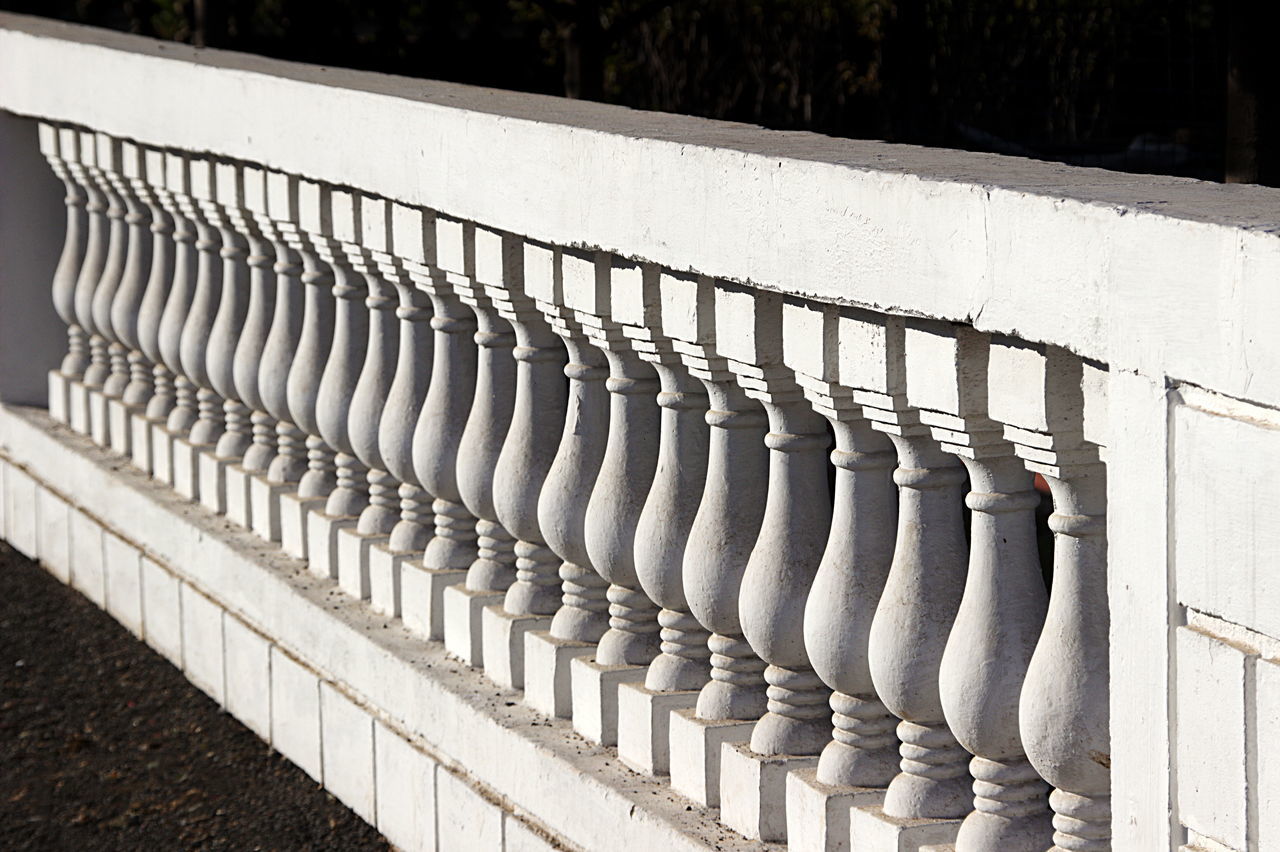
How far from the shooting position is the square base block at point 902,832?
9.14 feet

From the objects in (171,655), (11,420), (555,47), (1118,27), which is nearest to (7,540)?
(11,420)

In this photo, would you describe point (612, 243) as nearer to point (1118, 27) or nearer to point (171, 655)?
point (171, 655)

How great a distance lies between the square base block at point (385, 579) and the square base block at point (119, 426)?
1.83 m

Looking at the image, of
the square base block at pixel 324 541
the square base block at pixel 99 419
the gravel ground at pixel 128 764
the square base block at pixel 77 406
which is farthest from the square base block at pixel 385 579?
the square base block at pixel 77 406

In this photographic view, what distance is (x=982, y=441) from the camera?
254 cm

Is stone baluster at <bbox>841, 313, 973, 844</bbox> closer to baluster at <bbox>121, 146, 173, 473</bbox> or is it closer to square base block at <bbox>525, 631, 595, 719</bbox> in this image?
square base block at <bbox>525, 631, 595, 719</bbox>

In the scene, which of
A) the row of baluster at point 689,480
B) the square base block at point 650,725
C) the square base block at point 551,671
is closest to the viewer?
the row of baluster at point 689,480

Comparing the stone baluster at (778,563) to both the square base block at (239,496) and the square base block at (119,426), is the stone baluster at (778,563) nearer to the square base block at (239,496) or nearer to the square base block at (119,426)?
the square base block at (239,496)

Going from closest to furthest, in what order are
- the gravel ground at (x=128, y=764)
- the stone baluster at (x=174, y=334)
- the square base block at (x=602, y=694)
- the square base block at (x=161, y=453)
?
the square base block at (x=602, y=694), the gravel ground at (x=128, y=764), the stone baluster at (x=174, y=334), the square base block at (x=161, y=453)

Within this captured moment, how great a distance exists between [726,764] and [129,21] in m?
17.8

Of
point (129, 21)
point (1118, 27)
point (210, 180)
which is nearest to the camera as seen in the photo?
point (210, 180)

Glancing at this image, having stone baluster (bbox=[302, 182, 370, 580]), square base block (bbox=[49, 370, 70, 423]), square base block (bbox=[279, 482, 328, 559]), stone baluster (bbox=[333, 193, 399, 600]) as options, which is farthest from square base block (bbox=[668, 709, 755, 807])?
square base block (bbox=[49, 370, 70, 423])

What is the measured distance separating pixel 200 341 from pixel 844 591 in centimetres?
300

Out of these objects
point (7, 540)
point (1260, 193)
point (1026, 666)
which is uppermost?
point (1260, 193)
